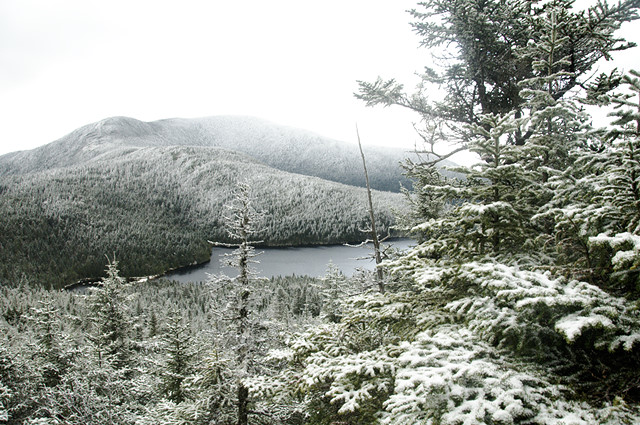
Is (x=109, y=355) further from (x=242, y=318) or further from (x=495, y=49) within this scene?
(x=495, y=49)

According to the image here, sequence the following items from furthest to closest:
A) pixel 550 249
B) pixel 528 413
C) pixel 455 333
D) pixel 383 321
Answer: pixel 383 321 → pixel 550 249 → pixel 455 333 → pixel 528 413

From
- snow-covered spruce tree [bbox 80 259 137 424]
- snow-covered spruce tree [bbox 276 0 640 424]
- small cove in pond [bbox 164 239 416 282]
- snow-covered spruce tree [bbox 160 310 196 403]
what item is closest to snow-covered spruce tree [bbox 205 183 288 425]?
snow-covered spruce tree [bbox 276 0 640 424]

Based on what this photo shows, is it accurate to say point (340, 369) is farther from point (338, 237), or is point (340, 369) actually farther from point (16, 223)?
point (16, 223)

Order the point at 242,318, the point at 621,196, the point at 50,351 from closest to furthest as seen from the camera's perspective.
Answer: the point at 621,196, the point at 242,318, the point at 50,351

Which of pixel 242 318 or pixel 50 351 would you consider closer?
pixel 242 318

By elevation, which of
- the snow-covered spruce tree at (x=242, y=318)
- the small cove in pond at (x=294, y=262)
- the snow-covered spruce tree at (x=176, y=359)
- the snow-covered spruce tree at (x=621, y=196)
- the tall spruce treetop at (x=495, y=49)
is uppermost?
the tall spruce treetop at (x=495, y=49)

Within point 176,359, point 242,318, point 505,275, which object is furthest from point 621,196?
point 176,359

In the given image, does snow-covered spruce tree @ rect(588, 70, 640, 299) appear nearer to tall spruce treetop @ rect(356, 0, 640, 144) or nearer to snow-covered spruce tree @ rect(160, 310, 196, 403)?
tall spruce treetop @ rect(356, 0, 640, 144)

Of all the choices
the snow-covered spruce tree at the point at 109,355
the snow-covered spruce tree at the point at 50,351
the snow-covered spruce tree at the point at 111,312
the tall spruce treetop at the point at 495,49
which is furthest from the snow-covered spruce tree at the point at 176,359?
the tall spruce treetop at the point at 495,49

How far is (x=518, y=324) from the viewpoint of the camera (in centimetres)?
317

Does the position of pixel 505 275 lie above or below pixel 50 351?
Result: above

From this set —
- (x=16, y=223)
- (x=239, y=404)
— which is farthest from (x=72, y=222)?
(x=239, y=404)

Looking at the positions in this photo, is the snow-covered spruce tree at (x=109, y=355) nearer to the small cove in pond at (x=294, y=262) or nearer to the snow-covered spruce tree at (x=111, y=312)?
the snow-covered spruce tree at (x=111, y=312)

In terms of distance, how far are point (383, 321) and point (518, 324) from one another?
2148 millimetres
